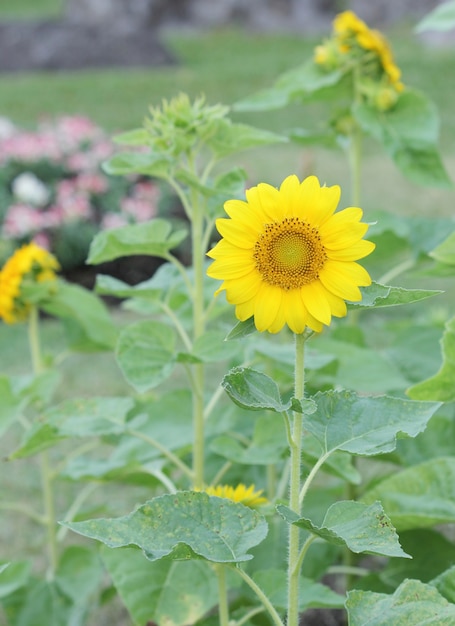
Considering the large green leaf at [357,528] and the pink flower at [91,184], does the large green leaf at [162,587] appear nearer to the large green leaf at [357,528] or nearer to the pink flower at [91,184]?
Result: the large green leaf at [357,528]

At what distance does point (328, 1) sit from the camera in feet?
32.4

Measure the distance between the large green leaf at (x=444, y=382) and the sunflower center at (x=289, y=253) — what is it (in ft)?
1.12

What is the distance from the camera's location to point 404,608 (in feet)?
3.37

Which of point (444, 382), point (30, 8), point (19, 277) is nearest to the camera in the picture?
point (444, 382)

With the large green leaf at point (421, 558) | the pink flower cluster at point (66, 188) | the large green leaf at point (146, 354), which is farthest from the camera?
the pink flower cluster at point (66, 188)

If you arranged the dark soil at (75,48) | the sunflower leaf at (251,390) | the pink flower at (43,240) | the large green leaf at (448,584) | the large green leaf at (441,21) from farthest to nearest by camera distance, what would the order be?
the dark soil at (75,48) < the pink flower at (43,240) < the large green leaf at (441,21) < the large green leaf at (448,584) < the sunflower leaf at (251,390)

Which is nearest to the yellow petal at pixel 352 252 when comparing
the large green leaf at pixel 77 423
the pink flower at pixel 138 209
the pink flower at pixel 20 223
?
the large green leaf at pixel 77 423

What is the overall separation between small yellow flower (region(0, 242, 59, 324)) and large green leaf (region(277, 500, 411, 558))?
97 centimetres

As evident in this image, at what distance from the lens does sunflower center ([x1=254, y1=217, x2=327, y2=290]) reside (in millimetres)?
985

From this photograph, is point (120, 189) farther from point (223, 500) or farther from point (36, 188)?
point (223, 500)

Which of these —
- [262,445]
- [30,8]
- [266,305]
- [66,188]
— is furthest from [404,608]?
[30,8]

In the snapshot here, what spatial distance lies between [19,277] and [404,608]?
104cm

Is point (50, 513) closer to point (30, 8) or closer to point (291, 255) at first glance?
point (291, 255)

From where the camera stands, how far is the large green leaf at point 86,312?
70.6 inches
